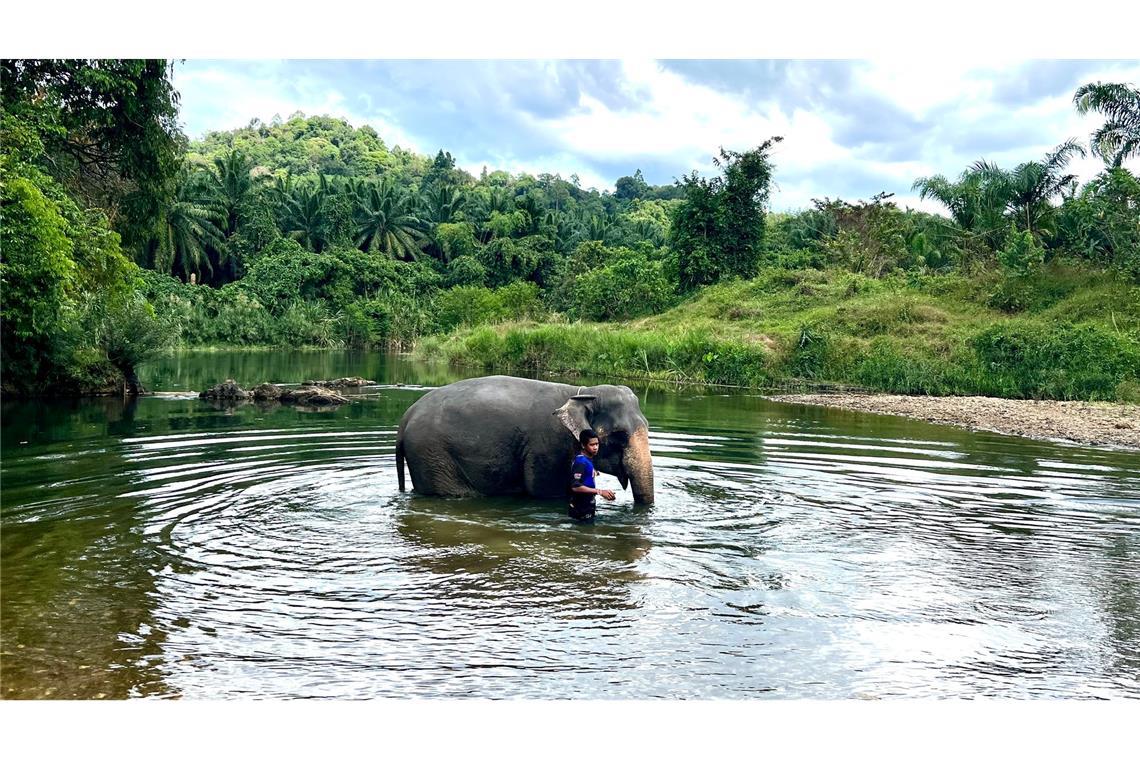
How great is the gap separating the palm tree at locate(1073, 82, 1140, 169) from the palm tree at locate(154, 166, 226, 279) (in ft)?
181

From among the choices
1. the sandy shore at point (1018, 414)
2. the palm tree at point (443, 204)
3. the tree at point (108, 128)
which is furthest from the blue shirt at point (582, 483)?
the palm tree at point (443, 204)

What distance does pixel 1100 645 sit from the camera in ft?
21.6

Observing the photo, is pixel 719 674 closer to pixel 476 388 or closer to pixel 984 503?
pixel 476 388

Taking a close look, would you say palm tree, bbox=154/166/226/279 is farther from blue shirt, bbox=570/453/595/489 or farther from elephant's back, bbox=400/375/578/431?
blue shirt, bbox=570/453/595/489

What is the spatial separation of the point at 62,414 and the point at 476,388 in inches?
489

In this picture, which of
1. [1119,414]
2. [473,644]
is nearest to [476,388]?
[473,644]

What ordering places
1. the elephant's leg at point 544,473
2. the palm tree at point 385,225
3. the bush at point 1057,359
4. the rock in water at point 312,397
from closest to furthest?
the elephant's leg at point 544,473
the rock in water at point 312,397
the bush at point 1057,359
the palm tree at point 385,225

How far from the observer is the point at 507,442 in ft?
36.4

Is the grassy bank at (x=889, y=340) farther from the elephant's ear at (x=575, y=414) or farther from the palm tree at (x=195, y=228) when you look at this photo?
the palm tree at (x=195, y=228)

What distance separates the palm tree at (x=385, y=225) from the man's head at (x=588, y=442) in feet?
223

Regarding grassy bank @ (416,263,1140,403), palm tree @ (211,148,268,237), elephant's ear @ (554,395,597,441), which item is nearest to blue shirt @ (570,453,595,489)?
elephant's ear @ (554,395,597,441)

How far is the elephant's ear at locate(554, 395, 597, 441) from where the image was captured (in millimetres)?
10492

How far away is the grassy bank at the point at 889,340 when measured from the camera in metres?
28.2

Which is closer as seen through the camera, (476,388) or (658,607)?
(658,607)
